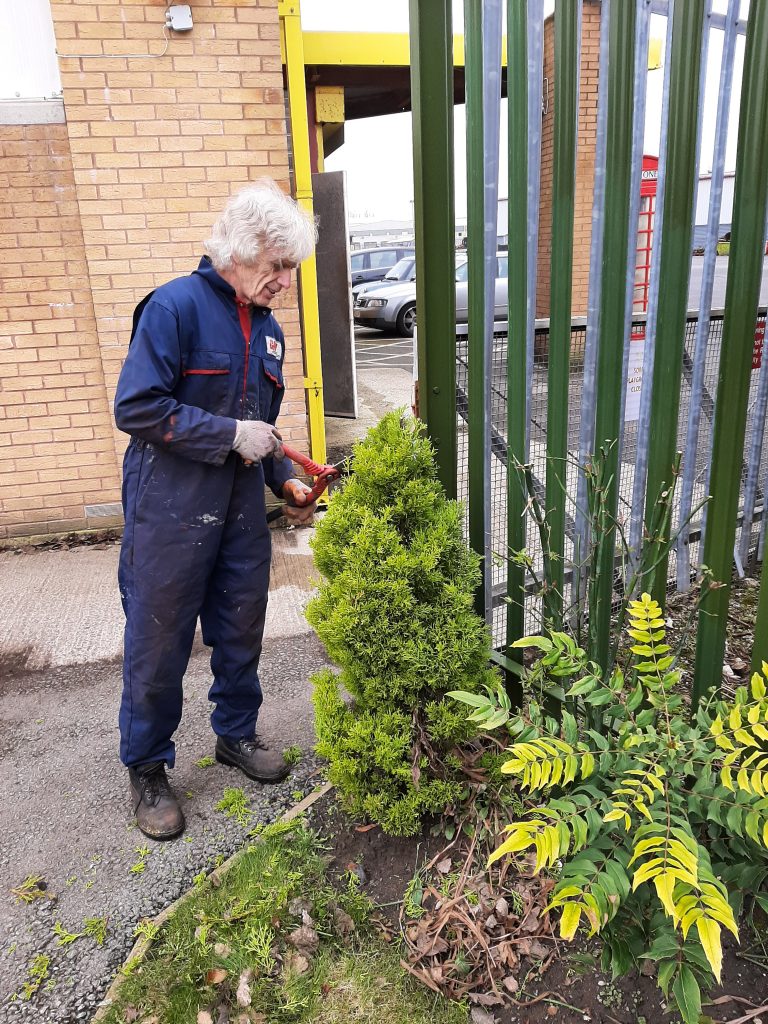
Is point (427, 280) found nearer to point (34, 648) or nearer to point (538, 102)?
point (538, 102)

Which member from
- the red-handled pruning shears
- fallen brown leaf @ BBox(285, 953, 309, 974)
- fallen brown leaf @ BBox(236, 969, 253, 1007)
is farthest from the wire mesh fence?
fallen brown leaf @ BBox(236, 969, 253, 1007)

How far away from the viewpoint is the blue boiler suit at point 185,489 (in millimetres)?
2385

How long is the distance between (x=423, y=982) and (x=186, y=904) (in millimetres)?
758

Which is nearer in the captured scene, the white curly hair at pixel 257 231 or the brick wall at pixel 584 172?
the white curly hair at pixel 257 231

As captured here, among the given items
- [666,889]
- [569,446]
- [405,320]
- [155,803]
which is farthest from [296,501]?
[405,320]

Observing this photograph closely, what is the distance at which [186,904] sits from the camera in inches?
91.1

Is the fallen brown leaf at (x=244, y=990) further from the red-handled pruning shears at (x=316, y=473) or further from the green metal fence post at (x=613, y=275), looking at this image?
the red-handled pruning shears at (x=316, y=473)

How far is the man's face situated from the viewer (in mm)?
2490

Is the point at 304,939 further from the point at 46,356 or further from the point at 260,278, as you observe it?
the point at 46,356

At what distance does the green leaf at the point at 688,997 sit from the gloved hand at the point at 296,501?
6.36ft

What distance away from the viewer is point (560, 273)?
216 centimetres

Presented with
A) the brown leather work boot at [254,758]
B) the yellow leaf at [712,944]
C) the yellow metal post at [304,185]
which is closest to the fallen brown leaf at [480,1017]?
the yellow leaf at [712,944]

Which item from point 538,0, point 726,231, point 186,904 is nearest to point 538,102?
point 538,0

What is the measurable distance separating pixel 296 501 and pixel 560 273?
129cm
